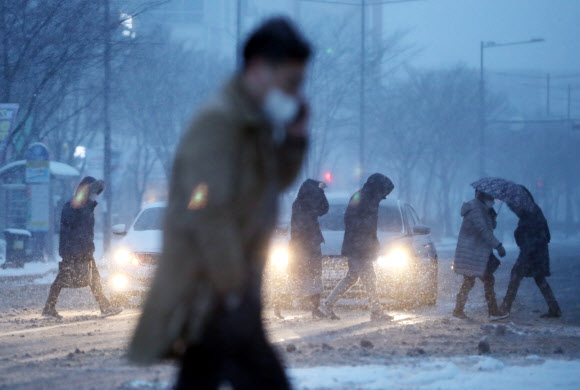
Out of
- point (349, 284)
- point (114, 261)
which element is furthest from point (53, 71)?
point (349, 284)

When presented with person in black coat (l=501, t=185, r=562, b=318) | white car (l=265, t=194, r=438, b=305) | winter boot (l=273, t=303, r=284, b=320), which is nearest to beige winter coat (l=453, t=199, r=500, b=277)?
person in black coat (l=501, t=185, r=562, b=318)

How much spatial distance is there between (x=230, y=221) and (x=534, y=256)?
8927 millimetres

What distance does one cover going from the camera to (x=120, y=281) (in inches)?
465

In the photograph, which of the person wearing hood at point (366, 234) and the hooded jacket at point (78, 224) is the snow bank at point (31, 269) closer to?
the hooded jacket at point (78, 224)

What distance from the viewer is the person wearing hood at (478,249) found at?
1070 cm

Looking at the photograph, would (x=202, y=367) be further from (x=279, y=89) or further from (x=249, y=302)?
(x=279, y=89)

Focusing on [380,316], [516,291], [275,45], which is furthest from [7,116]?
[275,45]

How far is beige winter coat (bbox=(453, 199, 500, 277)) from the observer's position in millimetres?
10672

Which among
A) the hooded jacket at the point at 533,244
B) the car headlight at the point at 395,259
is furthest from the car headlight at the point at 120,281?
the hooded jacket at the point at 533,244

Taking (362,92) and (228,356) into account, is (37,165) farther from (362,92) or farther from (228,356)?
(228,356)

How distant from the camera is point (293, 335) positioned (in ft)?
30.1

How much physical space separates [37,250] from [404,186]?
3355cm

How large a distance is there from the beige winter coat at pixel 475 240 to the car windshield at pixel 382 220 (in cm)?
186

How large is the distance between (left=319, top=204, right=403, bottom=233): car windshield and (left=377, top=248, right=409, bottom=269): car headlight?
2.63 feet
